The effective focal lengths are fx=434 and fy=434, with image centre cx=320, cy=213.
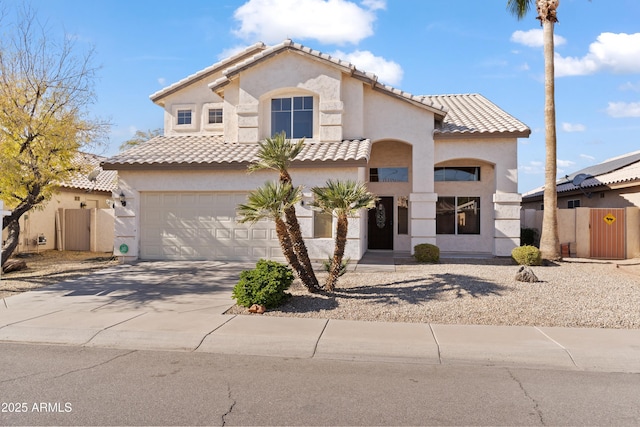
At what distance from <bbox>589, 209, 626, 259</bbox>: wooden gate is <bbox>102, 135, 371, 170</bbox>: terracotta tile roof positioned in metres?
9.38

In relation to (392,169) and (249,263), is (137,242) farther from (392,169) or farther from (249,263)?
(392,169)

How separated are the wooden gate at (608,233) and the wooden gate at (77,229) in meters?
20.7

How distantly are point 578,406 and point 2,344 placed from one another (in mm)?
7867

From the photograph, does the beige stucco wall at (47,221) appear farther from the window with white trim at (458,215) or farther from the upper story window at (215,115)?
the window with white trim at (458,215)

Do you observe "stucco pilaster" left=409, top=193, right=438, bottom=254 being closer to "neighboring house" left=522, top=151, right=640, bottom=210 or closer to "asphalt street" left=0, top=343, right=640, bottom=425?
"neighboring house" left=522, top=151, right=640, bottom=210

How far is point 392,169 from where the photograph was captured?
18.0 metres

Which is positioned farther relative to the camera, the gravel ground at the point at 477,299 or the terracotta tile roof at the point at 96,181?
the terracotta tile roof at the point at 96,181

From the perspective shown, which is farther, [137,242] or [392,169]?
[392,169]

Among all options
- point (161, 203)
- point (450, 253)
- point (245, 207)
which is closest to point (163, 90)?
point (161, 203)

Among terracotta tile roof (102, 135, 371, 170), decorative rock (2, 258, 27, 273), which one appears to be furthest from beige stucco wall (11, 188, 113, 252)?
terracotta tile roof (102, 135, 371, 170)

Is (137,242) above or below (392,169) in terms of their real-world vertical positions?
below

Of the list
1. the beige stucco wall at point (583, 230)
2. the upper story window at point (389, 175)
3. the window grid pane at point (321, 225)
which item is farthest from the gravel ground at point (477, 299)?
the upper story window at point (389, 175)

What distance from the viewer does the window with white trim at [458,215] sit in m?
17.3

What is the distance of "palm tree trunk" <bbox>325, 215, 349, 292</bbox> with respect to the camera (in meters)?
9.16
